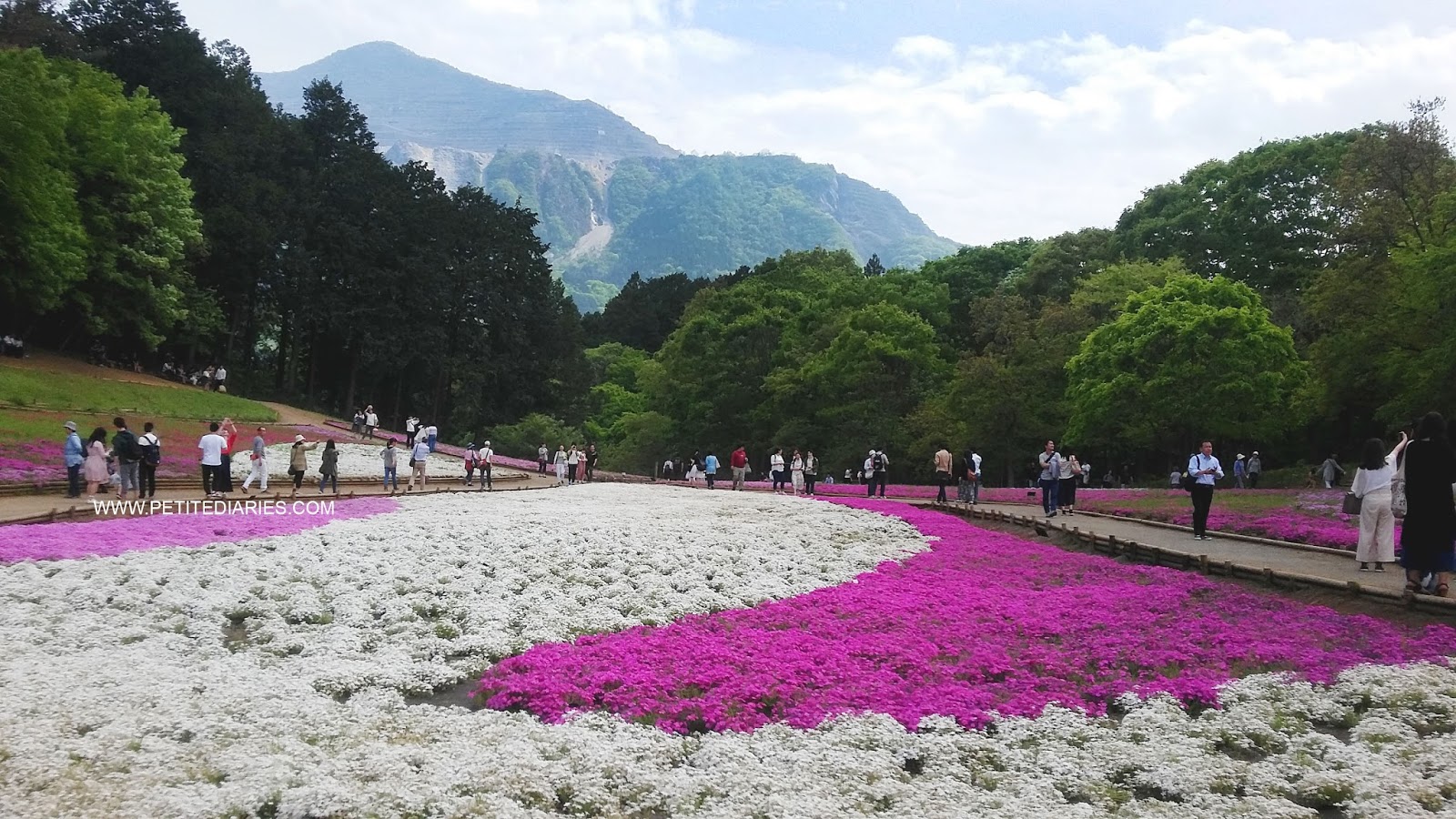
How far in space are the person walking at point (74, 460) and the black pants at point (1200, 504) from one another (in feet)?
86.4

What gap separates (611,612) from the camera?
14.1 metres

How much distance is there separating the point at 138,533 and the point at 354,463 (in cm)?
2409

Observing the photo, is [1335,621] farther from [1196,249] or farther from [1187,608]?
[1196,249]

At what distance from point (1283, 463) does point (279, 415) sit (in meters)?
56.5

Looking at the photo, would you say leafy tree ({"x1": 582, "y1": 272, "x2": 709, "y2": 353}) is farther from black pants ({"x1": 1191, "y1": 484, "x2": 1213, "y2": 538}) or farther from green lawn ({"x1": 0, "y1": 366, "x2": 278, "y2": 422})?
black pants ({"x1": 1191, "y1": 484, "x2": 1213, "y2": 538})

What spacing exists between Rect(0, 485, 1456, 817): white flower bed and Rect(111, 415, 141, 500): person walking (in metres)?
9.94

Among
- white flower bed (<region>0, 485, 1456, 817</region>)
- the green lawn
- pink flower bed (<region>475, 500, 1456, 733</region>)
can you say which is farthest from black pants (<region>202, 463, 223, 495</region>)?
pink flower bed (<region>475, 500, 1456, 733</region>)

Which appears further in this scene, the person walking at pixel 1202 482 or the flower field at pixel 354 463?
the flower field at pixel 354 463

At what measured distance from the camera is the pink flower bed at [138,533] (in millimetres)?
15773

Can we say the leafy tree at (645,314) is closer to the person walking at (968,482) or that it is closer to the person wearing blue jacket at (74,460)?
the person walking at (968,482)

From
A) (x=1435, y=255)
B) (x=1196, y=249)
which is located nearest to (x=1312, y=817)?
(x=1435, y=255)

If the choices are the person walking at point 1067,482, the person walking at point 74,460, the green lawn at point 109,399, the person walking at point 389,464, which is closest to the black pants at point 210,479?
the person walking at point 74,460

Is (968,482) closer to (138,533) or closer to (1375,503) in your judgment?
(1375,503)

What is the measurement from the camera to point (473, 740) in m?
8.73
